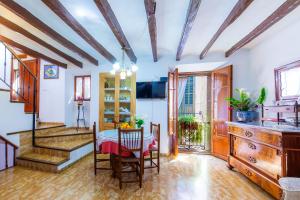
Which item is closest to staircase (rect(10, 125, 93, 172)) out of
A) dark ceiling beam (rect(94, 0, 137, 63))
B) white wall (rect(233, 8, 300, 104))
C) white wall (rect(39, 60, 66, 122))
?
white wall (rect(39, 60, 66, 122))

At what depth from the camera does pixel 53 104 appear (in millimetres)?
5352

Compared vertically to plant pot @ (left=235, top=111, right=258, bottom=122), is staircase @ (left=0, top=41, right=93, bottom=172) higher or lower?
lower

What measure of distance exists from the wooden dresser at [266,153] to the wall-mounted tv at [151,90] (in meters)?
1.83

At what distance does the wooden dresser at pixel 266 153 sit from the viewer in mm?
1977

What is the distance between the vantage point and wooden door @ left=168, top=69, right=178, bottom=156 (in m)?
4.18

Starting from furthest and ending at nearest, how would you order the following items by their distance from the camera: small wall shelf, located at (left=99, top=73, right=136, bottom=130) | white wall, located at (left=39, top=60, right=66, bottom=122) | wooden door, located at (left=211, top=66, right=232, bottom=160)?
white wall, located at (left=39, top=60, right=66, bottom=122), small wall shelf, located at (left=99, top=73, right=136, bottom=130), wooden door, located at (left=211, top=66, right=232, bottom=160)

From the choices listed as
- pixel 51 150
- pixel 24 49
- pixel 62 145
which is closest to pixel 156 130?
pixel 62 145

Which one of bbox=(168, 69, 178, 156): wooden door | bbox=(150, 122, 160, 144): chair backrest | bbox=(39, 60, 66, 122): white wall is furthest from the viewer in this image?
bbox=(39, 60, 66, 122): white wall

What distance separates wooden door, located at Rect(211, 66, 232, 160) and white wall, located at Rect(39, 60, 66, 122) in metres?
4.67

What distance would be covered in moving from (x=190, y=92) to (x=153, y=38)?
385cm

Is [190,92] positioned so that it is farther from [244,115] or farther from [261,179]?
[261,179]

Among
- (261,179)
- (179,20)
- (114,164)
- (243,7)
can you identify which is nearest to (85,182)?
(114,164)

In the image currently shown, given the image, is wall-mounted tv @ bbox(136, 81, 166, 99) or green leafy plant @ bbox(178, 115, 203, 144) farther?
green leafy plant @ bbox(178, 115, 203, 144)

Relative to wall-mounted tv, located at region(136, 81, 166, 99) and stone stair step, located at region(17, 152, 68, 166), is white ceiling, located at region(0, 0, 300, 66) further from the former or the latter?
stone stair step, located at region(17, 152, 68, 166)
